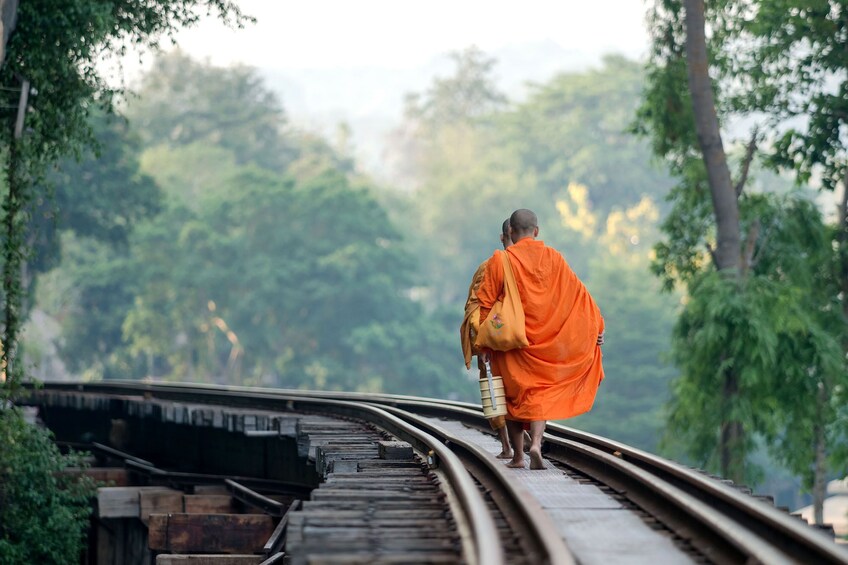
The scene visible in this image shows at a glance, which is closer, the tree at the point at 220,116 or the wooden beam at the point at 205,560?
the wooden beam at the point at 205,560

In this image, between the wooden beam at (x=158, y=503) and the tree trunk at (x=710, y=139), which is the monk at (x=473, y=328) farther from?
the tree trunk at (x=710, y=139)

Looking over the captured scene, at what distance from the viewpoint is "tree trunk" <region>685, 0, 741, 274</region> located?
19703 mm

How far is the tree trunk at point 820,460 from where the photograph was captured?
63.8 feet

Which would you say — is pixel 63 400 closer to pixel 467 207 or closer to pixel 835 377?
pixel 835 377

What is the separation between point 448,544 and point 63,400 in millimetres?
15085

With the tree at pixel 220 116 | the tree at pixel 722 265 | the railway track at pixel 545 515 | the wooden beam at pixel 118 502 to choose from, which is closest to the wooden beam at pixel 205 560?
the railway track at pixel 545 515

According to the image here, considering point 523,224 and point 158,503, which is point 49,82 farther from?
point 523,224

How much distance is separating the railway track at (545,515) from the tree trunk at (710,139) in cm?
1123

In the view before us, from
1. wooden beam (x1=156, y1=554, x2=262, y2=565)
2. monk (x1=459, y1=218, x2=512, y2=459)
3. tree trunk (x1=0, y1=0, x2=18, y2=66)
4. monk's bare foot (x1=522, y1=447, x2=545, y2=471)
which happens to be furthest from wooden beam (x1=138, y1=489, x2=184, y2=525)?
monk's bare foot (x1=522, y1=447, x2=545, y2=471)

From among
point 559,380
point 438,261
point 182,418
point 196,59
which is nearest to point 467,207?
point 438,261

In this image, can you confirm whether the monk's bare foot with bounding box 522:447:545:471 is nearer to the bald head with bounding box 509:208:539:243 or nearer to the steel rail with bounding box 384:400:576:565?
the steel rail with bounding box 384:400:576:565

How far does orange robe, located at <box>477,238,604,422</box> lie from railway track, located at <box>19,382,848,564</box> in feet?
1.28

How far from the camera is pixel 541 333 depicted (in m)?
8.13

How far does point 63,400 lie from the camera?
1959 centimetres
